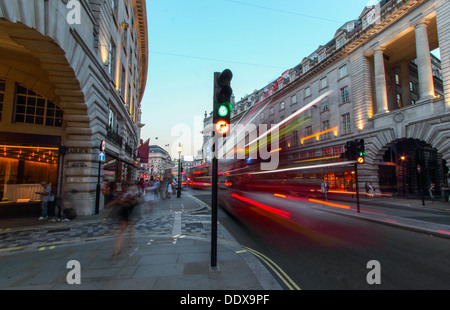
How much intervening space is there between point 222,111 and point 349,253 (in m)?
4.93

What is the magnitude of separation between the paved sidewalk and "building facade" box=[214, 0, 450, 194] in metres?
13.5

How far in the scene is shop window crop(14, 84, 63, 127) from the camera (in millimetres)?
11172

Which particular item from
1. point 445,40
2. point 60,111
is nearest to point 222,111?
point 60,111

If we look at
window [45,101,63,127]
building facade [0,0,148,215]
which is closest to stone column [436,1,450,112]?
building facade [0,0,148,215]

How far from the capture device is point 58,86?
964cm

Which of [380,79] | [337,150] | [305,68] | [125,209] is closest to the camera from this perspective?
[125,209]

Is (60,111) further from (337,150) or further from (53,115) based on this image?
(337,150)

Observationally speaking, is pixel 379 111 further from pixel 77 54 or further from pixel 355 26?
pixel 77 54

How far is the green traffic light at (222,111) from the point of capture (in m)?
4.30

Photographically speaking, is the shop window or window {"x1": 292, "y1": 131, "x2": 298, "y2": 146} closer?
the shop window

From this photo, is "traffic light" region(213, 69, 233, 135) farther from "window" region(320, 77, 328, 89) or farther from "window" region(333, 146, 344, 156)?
"window" region(320, 77, 328, 89)

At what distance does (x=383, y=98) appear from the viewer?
2388 centimetres

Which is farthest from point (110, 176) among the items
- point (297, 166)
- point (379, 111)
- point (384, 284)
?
point (379, 111)

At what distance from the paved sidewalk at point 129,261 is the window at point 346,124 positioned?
2577cm
